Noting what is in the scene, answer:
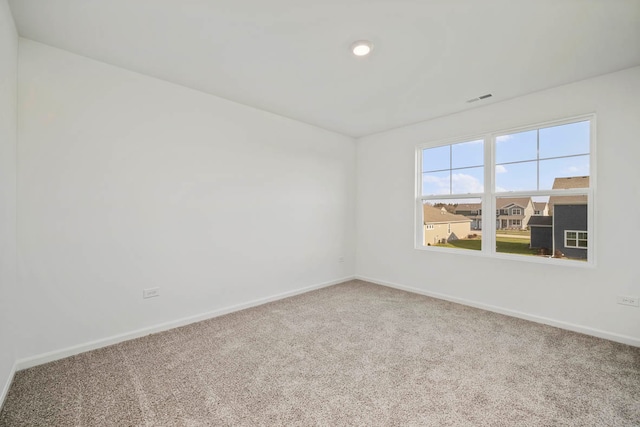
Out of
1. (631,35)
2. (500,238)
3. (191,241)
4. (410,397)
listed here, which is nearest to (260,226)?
(191,241)

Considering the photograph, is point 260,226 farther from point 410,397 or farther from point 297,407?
point 410,397

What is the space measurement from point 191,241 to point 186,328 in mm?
915

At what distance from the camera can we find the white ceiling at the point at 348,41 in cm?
189

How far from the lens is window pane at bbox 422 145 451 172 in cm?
406

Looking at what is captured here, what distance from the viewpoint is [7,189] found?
6.28ft

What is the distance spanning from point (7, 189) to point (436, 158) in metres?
4.52

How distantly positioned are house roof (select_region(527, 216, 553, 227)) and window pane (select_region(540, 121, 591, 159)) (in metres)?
0.70

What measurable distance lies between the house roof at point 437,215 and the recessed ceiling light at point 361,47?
259cm

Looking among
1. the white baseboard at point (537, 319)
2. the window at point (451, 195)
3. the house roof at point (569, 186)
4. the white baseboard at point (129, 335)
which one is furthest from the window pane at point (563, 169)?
the white baseboard at point (129, 335)

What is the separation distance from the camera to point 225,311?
11.0ft

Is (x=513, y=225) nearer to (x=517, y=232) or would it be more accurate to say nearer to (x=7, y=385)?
(x=517, y=232)

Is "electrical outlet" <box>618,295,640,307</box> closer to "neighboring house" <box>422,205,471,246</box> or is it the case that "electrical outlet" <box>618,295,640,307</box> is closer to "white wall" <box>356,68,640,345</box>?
"white wall" <box>356,68,640,345</box>

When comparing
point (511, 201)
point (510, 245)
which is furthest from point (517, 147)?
point (510, 245)

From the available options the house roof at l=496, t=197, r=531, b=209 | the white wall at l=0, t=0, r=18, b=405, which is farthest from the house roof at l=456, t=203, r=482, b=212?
the white wall at l=0, t=0, r=18, b=405
